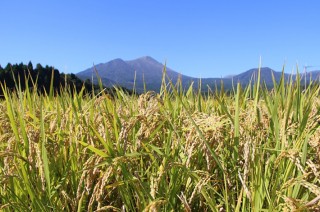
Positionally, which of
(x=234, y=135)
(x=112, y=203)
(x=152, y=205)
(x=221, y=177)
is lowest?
(x=112, y=203)

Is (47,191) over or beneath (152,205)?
beneath

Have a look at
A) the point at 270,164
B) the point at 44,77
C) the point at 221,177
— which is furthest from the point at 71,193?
the point at 44,77

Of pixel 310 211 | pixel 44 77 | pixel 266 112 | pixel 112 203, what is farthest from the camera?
pixel 44 77

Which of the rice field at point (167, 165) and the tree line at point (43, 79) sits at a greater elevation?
the tree line at point (43, 79)

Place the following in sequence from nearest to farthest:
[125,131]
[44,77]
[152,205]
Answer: [152,205]
[125,131]
[44,77]

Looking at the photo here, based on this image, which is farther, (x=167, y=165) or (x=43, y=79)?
(x=43, y=79)

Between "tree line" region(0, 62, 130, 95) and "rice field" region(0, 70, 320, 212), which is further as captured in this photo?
"tree line" region(0, 62, 130, 95)

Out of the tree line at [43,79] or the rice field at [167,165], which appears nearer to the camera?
the rice field at [167,165]

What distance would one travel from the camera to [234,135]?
195 cm

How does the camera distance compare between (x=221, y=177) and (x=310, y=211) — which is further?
(x=221, y=177)

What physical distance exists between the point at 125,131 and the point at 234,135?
0.69m

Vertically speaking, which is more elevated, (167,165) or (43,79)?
(43,79)

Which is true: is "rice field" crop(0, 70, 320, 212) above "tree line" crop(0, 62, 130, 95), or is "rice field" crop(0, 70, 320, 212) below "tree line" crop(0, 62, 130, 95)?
below

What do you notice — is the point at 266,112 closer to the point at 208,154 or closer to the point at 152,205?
the point at 208,154
